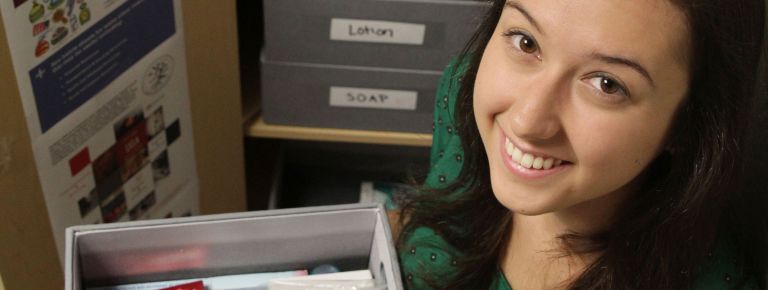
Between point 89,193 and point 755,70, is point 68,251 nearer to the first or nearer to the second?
point 89,193

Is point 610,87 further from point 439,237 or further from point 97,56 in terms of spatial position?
point 97,56

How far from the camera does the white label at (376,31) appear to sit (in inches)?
45.4

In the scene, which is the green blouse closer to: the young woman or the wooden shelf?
the young woman

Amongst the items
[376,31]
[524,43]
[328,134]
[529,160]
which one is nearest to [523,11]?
[524,43]

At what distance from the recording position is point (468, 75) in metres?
0.92

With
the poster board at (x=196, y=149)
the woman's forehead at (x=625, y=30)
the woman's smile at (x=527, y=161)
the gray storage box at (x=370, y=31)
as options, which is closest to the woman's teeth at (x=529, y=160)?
the woman's smile at (x=527, y=161)

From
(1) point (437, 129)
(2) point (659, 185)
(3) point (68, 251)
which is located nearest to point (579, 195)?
(2) point (659, 185)

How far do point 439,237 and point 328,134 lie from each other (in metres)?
0.33

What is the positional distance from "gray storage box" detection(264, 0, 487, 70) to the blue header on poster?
17cm

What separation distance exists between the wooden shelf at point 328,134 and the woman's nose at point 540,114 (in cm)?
61

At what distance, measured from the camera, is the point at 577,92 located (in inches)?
27.0

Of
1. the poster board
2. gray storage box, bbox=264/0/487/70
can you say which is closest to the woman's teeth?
gray storage box, bbox=264/0/487/70

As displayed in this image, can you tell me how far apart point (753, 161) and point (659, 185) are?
108 millimetres

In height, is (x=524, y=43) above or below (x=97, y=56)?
above
